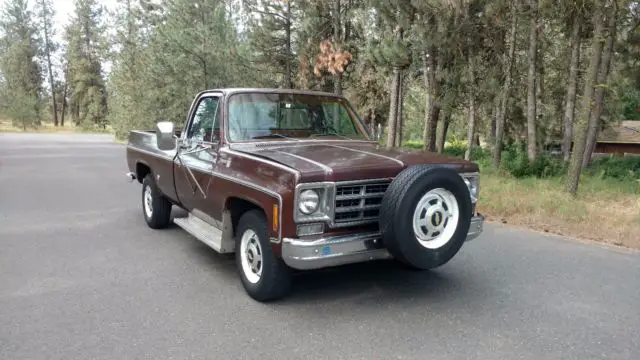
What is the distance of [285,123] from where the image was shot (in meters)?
5.69

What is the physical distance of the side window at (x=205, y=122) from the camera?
570cm

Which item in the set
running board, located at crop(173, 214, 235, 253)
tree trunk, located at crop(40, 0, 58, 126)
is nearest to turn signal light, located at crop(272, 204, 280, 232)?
running board, located at crop(173, 214, 235, 253)

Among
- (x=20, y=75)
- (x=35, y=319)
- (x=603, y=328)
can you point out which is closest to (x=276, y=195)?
(x=35, y=319)

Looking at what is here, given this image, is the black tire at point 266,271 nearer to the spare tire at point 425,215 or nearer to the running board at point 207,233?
the running board at point 207,233

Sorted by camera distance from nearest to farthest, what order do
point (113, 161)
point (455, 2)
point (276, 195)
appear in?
point (276, 195) < point (455, 2) < point (113, 161)

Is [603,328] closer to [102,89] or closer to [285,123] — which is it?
[285,123]

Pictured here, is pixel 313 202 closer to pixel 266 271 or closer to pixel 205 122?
pixel 266 271

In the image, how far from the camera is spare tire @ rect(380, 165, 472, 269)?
13.5 feet

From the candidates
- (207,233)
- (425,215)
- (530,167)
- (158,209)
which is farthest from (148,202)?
(530,167)

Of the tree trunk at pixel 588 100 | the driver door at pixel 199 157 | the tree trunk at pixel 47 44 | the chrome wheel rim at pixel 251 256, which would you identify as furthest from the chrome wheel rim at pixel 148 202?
the tree trunk at pixel 47 44

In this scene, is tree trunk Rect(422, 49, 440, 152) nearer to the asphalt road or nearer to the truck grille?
the asphalt road

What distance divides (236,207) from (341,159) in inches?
45.8

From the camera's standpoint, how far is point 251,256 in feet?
15.7

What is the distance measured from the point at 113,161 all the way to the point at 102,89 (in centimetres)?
5103
